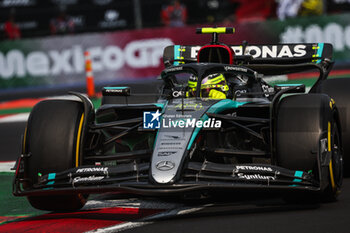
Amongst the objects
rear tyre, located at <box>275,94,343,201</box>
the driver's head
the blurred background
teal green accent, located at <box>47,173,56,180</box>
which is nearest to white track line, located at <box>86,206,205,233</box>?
teal green accent, located at <box>47,173,56,180</box>

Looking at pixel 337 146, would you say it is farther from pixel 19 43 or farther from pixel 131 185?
pixel 19 43

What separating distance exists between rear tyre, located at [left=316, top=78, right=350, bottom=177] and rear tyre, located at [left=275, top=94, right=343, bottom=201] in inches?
43.6

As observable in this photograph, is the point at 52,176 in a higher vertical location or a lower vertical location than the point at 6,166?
higher

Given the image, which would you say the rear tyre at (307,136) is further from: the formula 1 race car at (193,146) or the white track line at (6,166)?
the white track line at (6,166)

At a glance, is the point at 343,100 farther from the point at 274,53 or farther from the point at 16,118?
the point at 16,118

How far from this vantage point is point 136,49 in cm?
2262

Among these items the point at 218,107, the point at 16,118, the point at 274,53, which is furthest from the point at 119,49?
the point at 218,107

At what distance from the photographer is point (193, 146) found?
7.10 m

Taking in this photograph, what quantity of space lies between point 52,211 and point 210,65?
2265mm

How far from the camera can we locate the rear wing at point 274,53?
34.7 feet

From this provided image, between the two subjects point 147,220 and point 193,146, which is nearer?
point 147,220

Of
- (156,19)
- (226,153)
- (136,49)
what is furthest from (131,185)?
(156,19)

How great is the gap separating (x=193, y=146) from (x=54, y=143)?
1273 mm

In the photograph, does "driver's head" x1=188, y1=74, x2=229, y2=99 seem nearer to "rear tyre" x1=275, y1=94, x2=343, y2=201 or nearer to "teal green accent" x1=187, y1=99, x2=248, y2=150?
"teal green accent" x1=187, y1=99, x2=248, y2=150
